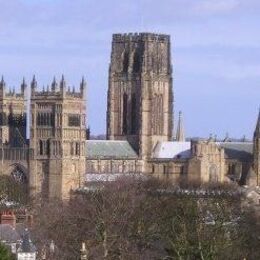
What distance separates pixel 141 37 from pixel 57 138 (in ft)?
64.7

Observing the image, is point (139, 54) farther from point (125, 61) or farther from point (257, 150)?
point (257, 150)

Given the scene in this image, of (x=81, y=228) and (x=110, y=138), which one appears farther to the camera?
(x=110, y=138)

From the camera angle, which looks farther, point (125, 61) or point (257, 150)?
point (125, 61)

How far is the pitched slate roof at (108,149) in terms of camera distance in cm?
17138

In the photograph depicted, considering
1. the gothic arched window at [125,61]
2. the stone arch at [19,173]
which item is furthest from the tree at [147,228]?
the gothic arched window at [125,61]

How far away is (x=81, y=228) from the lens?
102812 millimetres

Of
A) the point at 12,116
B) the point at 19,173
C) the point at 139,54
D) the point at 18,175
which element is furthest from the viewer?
the point at 139,54

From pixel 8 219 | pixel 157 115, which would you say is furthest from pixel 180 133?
pixel 8 219

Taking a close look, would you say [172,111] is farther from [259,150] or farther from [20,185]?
[20,185]

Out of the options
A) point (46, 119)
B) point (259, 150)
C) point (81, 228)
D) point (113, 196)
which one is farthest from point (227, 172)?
point (81, 228)

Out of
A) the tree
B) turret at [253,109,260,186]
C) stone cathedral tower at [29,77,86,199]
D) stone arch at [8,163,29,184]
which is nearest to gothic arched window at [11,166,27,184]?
stone arch at [8,163,29,184]

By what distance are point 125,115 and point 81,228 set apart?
250 feet

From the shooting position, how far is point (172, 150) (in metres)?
175

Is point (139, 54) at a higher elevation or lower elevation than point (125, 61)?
higher
